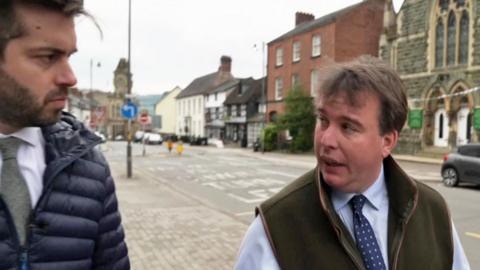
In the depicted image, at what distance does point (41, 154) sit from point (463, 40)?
24541 millimetres

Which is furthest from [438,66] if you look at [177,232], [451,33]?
[177,232]

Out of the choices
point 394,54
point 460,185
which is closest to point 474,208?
point 460,185

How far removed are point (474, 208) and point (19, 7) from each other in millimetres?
10406

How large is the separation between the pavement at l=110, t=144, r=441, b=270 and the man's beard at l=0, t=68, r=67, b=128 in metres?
4.21

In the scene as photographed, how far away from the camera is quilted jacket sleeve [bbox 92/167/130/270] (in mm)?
1902

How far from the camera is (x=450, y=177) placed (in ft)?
45.2

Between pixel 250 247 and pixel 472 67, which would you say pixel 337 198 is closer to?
pixel 250 247

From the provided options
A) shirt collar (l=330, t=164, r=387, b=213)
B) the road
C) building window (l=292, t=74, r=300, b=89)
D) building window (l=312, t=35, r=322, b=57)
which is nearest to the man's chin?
shirt collar (l=330, t=164, r=387, b=213)

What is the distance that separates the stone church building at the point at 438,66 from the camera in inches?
851

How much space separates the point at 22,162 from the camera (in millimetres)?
1688

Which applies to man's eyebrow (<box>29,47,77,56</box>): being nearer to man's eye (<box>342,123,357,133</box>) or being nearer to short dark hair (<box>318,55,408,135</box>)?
short dark hair (<box>318,55,408,135</box>)

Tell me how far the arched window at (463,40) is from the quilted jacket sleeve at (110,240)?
23.8m

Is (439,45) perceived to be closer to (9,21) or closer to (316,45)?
(316,45)

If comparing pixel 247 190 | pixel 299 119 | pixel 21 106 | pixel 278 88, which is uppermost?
pixel 278 88
